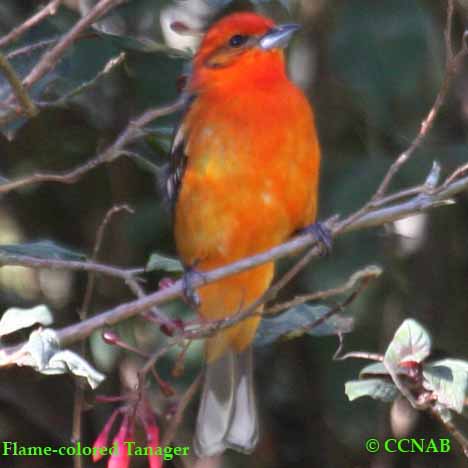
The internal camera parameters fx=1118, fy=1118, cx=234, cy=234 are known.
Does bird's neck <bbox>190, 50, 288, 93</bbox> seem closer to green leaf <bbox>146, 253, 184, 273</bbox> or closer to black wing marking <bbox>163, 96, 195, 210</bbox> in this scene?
black wing marking <bbox>163, 96, 195, 210</bbox>

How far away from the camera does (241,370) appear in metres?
4.54

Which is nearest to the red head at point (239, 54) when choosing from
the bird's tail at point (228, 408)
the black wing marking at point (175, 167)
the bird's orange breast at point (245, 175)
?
the bird's orange breast at point (245, 175)

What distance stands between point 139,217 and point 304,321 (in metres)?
1.07

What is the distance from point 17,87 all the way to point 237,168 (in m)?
1.38

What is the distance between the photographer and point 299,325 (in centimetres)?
377

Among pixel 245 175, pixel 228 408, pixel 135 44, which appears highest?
pixel 135 44

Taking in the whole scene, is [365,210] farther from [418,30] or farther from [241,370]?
[241,370]

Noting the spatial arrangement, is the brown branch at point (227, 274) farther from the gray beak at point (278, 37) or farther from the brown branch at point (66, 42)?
the gray beak at point (278, 37)

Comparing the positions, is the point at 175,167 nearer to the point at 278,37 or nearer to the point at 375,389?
the point at 278,37

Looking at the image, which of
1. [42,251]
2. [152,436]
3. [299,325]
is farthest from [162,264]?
[152,436]

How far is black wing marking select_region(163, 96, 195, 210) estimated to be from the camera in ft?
13.6

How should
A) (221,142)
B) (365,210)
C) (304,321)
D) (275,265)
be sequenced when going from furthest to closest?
(275,265) < (221,142) < (304,321) < (365,210)

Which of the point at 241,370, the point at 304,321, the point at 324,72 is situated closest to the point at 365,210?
the point at 304,321

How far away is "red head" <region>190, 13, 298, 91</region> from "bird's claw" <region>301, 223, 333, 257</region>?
72cm
